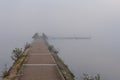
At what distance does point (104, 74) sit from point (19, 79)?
12.5m

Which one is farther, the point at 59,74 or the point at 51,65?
the point at 51,65

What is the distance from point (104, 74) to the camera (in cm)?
3066

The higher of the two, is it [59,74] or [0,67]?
[59,74]

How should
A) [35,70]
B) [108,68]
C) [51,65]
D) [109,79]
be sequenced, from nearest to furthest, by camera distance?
[35,70]
[51,65]
[109,79]
[108,68]

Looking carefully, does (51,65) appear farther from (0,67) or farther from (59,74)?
(0,67)

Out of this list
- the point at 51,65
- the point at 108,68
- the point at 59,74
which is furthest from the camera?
the point at 108,68

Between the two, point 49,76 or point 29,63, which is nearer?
point 49,76

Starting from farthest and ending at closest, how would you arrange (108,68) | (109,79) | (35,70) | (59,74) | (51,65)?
(108,68) < (109,79) < (51,65) < (35,70) < (59,74)

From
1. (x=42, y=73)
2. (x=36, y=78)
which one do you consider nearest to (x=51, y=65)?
(x=42, y=73)

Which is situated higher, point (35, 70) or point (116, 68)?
point (35, 70)

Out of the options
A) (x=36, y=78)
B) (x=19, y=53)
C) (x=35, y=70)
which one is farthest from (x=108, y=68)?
(x=36, y=78)

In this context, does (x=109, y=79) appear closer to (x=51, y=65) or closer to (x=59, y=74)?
(x=51, y=65)

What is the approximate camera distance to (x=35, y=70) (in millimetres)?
23016

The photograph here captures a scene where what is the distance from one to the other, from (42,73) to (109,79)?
873cm
